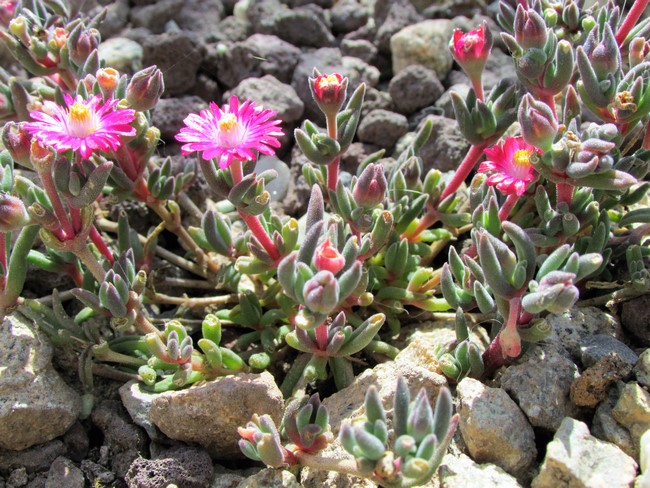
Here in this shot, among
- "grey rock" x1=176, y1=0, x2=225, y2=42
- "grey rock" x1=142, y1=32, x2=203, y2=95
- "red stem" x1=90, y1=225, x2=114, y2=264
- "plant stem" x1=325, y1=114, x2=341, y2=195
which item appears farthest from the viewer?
"grey rock" x1=176, y1=0, x2=225, y2=42

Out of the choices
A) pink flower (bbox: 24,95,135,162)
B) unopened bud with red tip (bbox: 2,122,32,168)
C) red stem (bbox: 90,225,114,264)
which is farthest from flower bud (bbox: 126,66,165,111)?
red stem (bbox: 90,225,114,264)

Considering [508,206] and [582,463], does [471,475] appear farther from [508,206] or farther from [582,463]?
[508,206]

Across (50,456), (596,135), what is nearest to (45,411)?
(50,456)

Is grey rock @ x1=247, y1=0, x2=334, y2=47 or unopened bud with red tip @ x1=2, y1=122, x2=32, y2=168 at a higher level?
unopened bud with red tip @ x1=2, y1=122, x2=32, y2=168

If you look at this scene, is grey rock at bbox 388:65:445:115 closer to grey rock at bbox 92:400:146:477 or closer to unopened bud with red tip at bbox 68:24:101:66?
unopened bud with red tip at bbox 68:24:101:66

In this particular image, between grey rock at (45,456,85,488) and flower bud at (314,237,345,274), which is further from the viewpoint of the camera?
grey rock at (45,456,85,488)

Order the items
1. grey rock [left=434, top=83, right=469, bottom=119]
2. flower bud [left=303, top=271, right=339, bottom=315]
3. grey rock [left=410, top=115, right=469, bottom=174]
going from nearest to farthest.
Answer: flower bud [left=303, top=271, right=339, bottom=315] < grey rock [left=410, top=115, right=469, bottom=174] < grey rock [left=434, top=83, right=469, bottom=119]

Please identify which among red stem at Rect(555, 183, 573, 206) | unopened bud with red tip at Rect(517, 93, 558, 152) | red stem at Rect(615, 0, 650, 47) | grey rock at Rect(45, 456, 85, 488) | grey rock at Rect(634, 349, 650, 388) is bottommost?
grey rock at Rect(45, 456, 85, 488)
